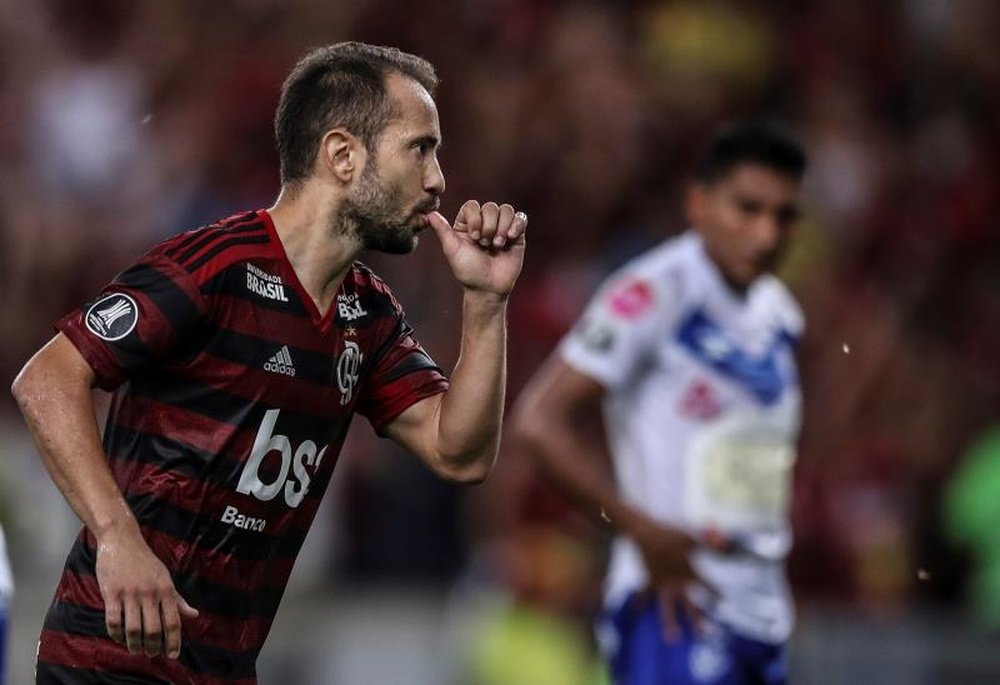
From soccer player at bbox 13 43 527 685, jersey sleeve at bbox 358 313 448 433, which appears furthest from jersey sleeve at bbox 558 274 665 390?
soccer player at bbox 13 43 527 685

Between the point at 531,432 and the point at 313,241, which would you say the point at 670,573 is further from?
the point at 313,241

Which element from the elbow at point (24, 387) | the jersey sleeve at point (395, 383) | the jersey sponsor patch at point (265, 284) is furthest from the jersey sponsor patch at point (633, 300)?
the elbow at point (24, 387)

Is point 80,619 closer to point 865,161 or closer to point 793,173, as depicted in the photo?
point 793,173

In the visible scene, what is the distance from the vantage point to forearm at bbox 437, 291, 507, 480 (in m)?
4.61

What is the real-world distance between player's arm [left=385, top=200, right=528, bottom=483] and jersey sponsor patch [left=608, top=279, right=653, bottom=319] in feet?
5.99

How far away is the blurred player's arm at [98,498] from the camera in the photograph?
405 centimetres

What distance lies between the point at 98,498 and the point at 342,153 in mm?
984

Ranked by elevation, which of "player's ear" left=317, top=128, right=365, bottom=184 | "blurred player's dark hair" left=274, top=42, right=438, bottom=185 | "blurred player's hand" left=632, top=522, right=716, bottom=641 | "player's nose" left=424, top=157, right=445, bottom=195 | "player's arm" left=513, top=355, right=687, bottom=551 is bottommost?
"blurred player's hand" left=632, top=522, right=716, bottom=641

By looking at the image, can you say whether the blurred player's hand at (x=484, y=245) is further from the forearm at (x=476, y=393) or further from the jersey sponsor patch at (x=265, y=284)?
the jersey sponsor patch at (x=265, y=284)

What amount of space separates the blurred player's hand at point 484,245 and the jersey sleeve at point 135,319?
58cm

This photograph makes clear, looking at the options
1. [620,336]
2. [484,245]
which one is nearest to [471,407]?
[484,245]

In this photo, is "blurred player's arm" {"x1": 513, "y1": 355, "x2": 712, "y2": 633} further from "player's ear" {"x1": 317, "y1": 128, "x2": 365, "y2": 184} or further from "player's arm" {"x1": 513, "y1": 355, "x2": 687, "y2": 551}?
"player's ear" {"x1": 317, "y1": 128, "x2": 365, "y2": 184}

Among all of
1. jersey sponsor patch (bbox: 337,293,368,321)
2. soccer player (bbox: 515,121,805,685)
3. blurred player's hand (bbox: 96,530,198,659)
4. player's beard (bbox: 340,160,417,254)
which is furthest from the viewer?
soccer player (bbox: 515,121,805,685)

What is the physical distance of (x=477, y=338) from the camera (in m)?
4.61
